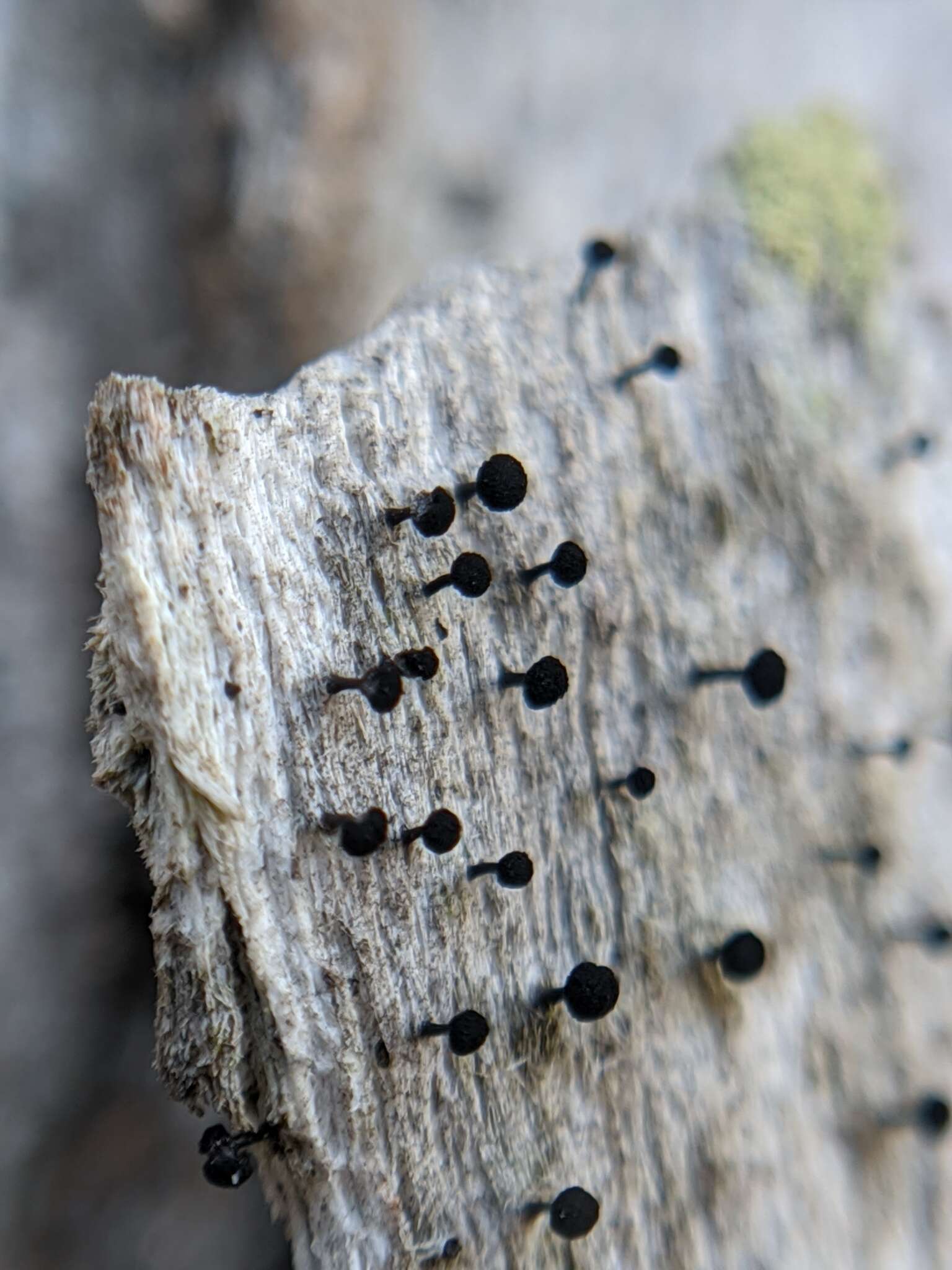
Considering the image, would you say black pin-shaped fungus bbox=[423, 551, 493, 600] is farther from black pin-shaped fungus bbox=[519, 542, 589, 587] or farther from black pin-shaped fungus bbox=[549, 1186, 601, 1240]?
black pin-shaped fungus bbox=[549, 1186, 601, 1240]

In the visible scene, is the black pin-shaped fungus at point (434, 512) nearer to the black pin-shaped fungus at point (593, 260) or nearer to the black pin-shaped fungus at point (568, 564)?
the black pin-shaped fungus at point (568, 564)

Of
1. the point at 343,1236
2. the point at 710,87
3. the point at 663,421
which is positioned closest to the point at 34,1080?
the point at 343,1236

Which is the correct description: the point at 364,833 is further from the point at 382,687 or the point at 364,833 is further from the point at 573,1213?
the point at 573,1213

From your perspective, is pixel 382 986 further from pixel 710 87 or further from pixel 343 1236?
pixel 710 87

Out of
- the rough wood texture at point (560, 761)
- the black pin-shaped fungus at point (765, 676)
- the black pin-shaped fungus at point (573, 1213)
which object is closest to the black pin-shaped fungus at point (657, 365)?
the rough wood texture at point (560, 761)

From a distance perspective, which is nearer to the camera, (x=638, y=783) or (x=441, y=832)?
(x=441, y=832)

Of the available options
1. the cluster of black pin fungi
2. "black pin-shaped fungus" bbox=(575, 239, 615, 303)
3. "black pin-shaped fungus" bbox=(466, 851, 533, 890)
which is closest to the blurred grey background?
"black pin-shaped fungus" bbox=(575, 239, 615, 303)

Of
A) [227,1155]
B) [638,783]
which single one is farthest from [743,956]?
[227,1155]
